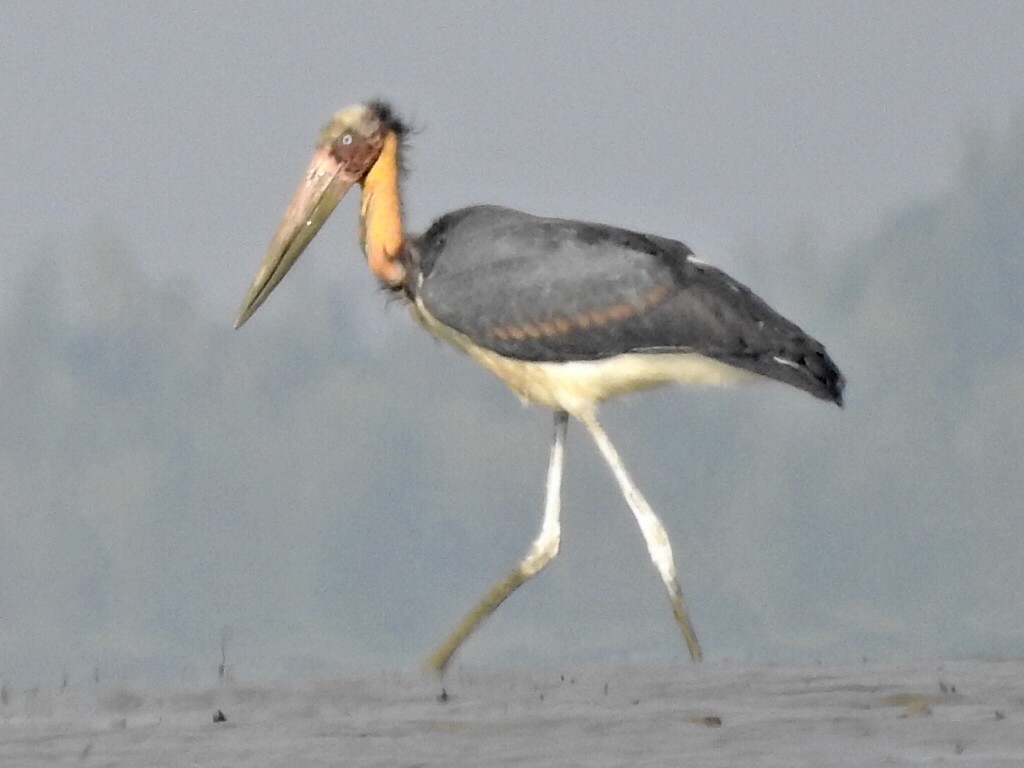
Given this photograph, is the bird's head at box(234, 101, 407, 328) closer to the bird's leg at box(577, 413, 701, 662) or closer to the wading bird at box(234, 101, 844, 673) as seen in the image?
the wading bird at box(234, 101, 844, 673)

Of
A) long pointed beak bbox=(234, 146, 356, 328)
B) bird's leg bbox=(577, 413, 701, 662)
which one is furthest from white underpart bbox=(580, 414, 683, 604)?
long pointed beak bbox=(234, 146, 356, 328)

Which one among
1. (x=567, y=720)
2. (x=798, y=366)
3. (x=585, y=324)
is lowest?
(x=567, y=720)

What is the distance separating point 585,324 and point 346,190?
1.97 meters

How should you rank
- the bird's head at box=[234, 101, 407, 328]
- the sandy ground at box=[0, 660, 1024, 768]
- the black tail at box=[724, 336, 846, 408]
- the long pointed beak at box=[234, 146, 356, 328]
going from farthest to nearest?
the long pointed beak at box=[234, 146, 356, 328] → the bird's head at box=[234, 101, 407, 328] → the black tail at box=[724, 336, 846, 408] → the sandy ground at box=[0, 660, 1024, 768]

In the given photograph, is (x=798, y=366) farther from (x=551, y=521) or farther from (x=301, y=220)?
(x=301, y=220)

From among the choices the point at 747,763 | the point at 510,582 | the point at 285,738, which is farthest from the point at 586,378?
the point at 747,763

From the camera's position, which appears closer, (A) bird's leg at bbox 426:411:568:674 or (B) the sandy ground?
(B) the sandy ground

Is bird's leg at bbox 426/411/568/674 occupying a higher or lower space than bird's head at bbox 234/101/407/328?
lower

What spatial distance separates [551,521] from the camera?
1204cm

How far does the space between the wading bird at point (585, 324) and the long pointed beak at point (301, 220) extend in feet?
2.85


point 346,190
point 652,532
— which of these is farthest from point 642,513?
point 346,190

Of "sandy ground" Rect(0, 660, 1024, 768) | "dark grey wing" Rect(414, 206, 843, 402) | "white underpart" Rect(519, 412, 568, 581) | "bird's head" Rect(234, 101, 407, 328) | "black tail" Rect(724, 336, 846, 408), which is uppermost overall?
"bird's head" Rect(234, 101, 407, 328)

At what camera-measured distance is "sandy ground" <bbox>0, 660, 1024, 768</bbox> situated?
24.7 feet

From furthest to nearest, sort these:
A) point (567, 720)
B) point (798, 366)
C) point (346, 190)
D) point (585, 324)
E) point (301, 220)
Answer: point (301, 220) < point (346, 190) < point (585, 324) < point (798, 366) < point (567, 720)
